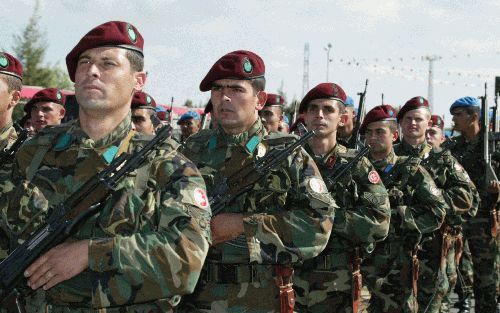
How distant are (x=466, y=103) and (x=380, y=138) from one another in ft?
9.59

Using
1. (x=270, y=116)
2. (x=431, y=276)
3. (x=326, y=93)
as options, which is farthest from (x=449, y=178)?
(x=326, y=93)

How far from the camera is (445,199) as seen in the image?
23.1 ft

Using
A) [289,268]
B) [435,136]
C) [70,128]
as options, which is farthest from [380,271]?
[435,136]

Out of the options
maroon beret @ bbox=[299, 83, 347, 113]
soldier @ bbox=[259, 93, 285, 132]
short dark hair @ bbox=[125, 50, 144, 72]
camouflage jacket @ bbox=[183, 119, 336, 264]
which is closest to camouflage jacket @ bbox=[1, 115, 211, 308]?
short dark hair @ bbox=[125, 50, 144, 72]

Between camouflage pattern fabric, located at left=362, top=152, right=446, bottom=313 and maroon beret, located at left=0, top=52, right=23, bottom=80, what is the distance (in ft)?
11.5

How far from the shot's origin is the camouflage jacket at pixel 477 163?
29.0 feet

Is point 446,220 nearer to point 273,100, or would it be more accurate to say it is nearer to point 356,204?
point 273,100

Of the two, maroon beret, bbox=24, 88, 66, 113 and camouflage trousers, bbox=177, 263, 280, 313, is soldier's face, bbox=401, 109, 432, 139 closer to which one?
maroon beret, bbox=24, 88, 66, 113

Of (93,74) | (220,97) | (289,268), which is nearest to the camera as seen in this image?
(93,74)

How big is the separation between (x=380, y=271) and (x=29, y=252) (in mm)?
4243

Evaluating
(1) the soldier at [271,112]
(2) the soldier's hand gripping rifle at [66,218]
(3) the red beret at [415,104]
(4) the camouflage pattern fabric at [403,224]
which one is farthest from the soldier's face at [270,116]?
(2) the soldier's hand gripping rifle at [66,218]

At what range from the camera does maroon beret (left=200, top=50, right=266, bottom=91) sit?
4.12 m

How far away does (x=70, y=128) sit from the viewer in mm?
2992

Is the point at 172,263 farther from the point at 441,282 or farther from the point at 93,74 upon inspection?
the point at 441,282
